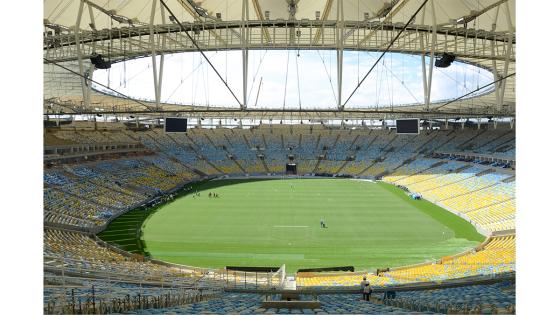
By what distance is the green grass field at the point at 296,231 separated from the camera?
19484 mm

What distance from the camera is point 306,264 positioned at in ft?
60.6

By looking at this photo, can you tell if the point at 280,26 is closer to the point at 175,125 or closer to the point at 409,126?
the point at 175,125

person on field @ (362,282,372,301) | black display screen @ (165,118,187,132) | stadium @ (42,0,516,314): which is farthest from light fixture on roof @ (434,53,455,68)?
black display screen @ (165,118,187,132)

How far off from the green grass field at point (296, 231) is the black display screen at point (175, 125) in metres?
6.15

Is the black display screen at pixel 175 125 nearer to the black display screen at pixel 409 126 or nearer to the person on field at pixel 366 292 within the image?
the black display screen at pixel 409 126

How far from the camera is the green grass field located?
1948cm

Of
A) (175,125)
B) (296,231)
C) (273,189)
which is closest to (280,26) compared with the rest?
(175,125)

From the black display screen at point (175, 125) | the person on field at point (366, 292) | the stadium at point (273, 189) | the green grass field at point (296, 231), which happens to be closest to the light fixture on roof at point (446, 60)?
the stadium at point (273, 189)

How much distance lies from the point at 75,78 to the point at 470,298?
118 ft

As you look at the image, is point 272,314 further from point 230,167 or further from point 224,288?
point 230,167

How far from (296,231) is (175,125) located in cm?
1026

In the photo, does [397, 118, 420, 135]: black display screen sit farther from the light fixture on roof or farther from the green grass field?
the green grass field

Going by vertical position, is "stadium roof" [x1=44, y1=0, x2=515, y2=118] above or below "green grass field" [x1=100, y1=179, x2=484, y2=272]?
above

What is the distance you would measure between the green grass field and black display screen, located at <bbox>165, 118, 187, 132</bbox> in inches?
Result: 242
